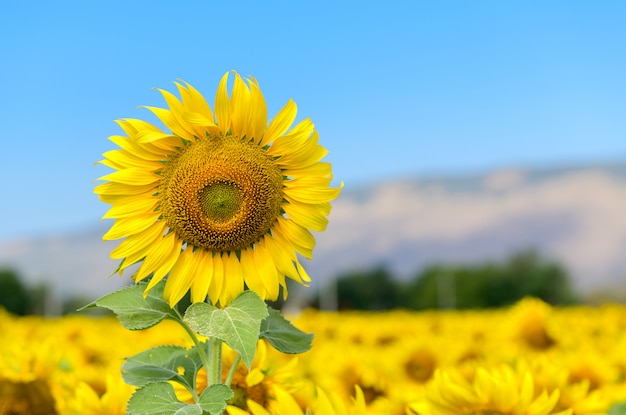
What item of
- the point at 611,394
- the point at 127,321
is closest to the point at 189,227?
the point at 127,321

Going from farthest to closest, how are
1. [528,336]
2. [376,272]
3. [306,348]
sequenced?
[376,272]
[528,336]
[306,348]

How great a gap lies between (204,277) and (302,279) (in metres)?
0.25

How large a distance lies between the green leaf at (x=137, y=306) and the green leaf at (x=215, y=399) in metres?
0.22

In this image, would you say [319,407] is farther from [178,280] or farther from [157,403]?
[178,280]

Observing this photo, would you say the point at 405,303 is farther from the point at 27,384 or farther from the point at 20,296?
the point at 27,384

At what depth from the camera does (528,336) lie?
5879 mm

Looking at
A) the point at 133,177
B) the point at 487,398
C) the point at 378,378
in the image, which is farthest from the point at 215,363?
the point at 378,378

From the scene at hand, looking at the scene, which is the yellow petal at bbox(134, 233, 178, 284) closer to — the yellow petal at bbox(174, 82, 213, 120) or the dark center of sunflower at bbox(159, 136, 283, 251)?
the dark center of sunflower at bbox(159, 136, 283, 251)

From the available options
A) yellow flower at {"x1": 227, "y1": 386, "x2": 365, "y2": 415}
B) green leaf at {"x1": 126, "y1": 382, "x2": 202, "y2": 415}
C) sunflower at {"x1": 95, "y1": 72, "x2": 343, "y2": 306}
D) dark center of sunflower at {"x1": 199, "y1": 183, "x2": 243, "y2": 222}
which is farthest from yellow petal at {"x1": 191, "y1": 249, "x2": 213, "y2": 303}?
yellow flower at {"x1": 227, "y1": 386, "x2": 365, "y2": 415}

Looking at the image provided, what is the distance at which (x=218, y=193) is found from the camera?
1.85 m

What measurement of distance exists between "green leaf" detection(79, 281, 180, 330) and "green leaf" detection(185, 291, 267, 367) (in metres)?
0.12

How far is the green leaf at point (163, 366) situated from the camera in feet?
6.21

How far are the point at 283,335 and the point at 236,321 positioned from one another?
0.25 metres

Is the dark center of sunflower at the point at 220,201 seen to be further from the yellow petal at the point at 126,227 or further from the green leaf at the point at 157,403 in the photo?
the green leaf at the point at 157,403
